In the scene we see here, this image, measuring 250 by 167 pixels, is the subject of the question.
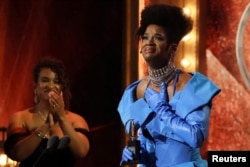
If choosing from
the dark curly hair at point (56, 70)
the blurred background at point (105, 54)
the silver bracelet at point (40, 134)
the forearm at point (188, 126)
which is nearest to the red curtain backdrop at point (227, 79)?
the blurred background at point (105, 54)

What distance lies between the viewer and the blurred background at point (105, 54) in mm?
2582

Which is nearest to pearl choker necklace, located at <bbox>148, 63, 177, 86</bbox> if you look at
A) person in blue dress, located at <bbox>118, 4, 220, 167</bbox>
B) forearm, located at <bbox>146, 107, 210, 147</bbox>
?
person in blue dress, located at <bbox>118, 4, 220, 167</bbox>

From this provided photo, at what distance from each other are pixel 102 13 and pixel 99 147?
627mm

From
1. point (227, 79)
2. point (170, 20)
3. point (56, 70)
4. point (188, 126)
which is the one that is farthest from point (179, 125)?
point (227, 79)

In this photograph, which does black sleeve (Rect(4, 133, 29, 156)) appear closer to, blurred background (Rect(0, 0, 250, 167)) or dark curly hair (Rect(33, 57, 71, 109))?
dark curly hair (Rect(33, 57, 71, 109))

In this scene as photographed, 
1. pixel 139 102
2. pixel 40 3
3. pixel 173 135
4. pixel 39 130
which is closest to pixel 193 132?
pixel 173 135

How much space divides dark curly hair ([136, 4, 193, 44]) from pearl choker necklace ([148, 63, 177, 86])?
0.08m

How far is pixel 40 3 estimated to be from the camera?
105 inches

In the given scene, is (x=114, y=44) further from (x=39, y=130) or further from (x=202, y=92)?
(x=202, y=92)

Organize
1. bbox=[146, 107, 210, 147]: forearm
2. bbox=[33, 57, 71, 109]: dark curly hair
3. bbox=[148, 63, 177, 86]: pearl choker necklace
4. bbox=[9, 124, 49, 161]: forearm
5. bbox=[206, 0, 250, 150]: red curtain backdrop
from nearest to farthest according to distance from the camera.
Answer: bbox=[146, 107, 210, 147]: forearm, bbox=[148, 63, 177, 86]: pearl choker necklace, bbox=[9, 124, 49, 161]: forearm, bbox=[33, 57, 71, 109]: dark curly hair, bbox=[206, 0, 250, 150]: red curtain backdrop

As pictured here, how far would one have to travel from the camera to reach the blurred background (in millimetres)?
2582

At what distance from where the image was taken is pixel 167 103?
150cm

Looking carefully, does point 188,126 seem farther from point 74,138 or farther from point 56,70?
point 56,70

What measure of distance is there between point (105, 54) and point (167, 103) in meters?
1.17
